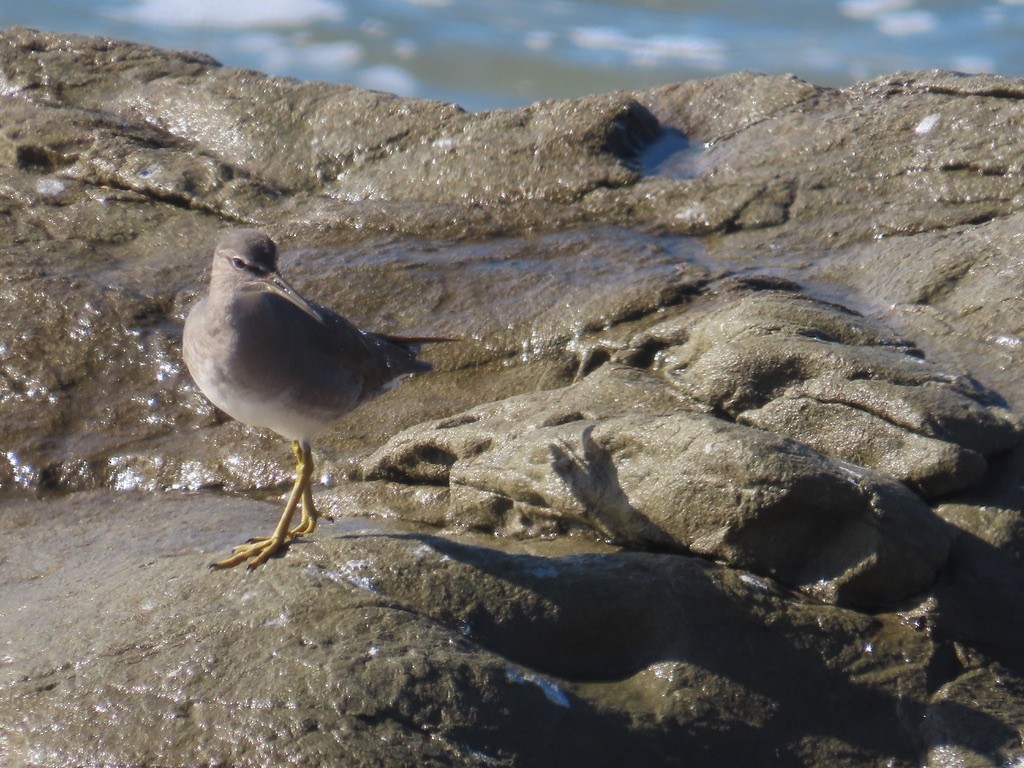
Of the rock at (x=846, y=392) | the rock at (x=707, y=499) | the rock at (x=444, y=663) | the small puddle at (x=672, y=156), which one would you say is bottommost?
the rock at (x=444, y=663)

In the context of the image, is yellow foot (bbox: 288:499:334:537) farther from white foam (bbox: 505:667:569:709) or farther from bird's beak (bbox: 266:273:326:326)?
white foam (bbox: 505:667:569:709)

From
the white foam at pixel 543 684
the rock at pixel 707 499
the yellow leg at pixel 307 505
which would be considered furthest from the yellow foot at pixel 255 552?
the white foam at pixel 543 684

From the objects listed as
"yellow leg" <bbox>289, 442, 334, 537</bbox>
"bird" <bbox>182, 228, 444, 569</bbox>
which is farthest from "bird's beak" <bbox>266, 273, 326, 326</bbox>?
"yellow leg" <bbox>289, 442, 334, 537</bbox>

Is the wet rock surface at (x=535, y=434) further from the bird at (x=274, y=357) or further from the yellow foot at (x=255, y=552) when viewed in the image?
the bird at (x=274, y=357)

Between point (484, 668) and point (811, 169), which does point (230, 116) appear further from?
point (484, 668)

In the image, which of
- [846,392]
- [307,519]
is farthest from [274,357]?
[846,392]

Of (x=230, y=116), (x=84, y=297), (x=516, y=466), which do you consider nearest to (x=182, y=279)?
(x=84, y=297)
